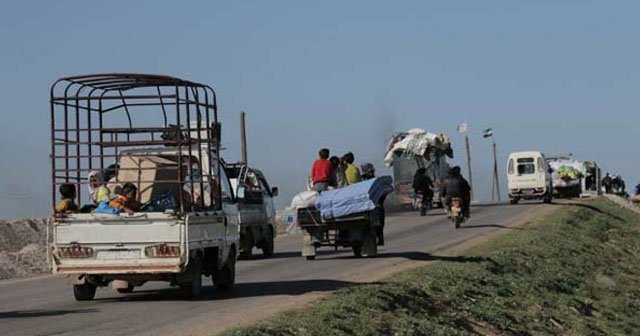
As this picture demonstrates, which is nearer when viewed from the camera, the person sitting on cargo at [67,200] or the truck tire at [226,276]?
the person sitting on cargo at [67,200]

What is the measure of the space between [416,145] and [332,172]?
94.1 ft

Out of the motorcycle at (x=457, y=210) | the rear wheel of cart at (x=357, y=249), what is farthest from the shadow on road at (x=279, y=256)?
the motorcycle at (x=457, y=210)

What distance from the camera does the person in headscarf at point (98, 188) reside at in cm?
1758

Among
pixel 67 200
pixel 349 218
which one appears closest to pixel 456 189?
pixel 349 218

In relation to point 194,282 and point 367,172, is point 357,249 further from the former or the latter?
point 194,282

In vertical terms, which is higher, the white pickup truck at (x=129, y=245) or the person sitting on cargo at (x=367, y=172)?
the person sitting on cargo at (x=367, y=172)

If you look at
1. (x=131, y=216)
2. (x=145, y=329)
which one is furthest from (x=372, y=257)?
(x=145, y=329)

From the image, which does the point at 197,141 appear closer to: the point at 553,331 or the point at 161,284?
the point at 161,284

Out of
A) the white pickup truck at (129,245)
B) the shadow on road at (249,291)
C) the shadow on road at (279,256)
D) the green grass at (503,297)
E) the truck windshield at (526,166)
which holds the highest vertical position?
the truck windshield at (526,166)

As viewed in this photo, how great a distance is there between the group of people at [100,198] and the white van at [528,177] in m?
41.7

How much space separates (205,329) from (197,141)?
4553mm

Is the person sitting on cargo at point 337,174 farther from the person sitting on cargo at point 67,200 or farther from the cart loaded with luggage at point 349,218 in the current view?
the person sitting on cargo at point 67,200

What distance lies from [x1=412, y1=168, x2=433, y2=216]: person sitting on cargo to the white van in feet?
32.6

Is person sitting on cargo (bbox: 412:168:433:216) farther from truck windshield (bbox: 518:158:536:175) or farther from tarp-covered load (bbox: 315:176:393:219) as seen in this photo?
tarp-covered load (bbox: 315:176:393:219)
